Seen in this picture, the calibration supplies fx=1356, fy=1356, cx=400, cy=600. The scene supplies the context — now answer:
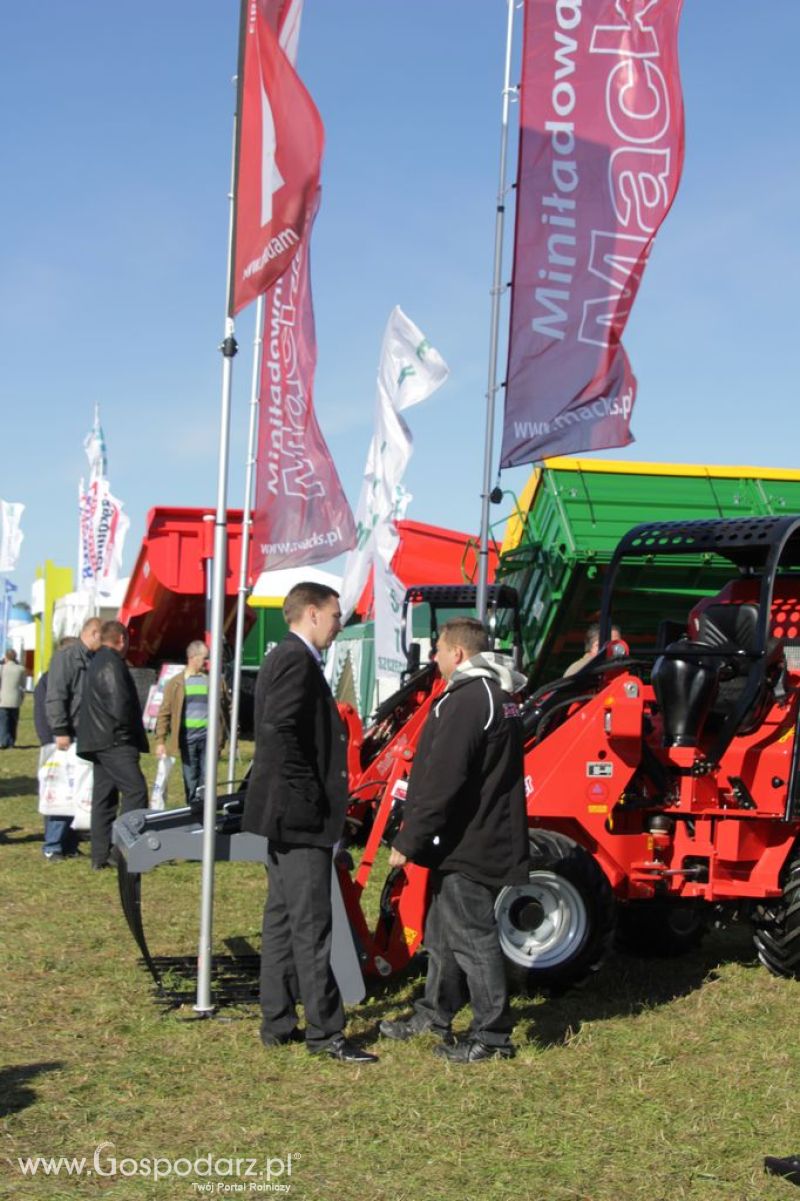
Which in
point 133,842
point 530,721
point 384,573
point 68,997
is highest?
point 384,573

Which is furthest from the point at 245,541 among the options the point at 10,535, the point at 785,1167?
the point at 10,535

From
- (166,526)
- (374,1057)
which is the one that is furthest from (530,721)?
(166,526)

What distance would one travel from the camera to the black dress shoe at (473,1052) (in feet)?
16.9

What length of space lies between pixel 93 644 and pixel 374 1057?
19.4 ft

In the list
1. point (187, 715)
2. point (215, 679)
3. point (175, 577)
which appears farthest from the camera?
point (175, 577)

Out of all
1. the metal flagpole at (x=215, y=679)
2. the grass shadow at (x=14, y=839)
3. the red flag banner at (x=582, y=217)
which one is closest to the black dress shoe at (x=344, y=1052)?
the metal flagpole at (x=215, y=679)

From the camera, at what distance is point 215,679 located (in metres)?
5.97

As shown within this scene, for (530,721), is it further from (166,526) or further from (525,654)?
(166,526)

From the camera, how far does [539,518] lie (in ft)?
43.3

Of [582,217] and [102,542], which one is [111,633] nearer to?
[582,217]

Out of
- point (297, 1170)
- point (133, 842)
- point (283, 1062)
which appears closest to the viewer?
point (297, 1170)

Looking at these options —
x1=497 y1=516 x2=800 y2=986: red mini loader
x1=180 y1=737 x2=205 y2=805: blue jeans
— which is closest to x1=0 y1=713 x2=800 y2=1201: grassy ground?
x1=497 y1=516 x2=800 y2=986: red mini loader

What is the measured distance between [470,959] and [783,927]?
82.0 inches

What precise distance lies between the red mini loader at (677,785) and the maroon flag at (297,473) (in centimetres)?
475
